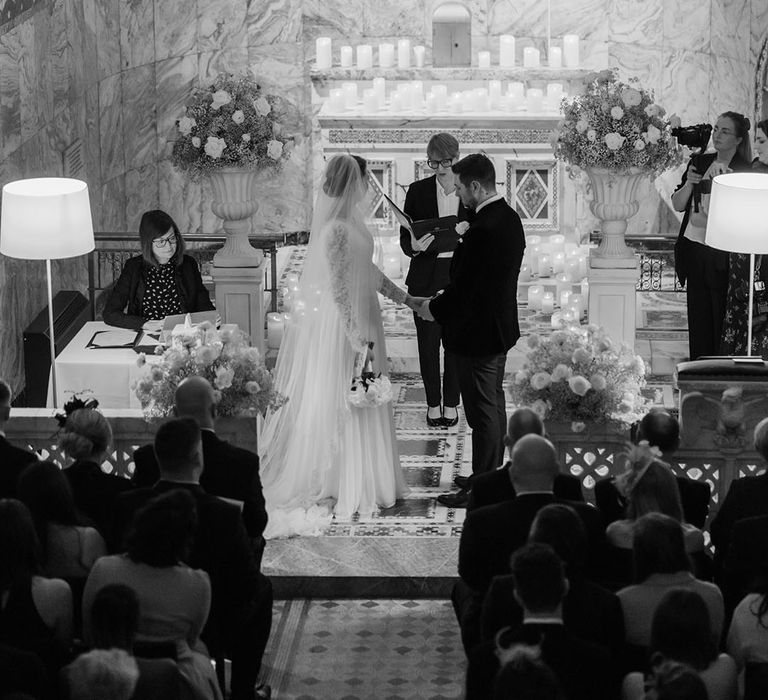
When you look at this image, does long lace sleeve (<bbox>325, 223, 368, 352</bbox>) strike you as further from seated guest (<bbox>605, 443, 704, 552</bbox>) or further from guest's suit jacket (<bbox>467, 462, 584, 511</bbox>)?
seated guest (<bbox>605, 443, 704, 552</bbox>)

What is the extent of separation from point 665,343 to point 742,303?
2.24 meters

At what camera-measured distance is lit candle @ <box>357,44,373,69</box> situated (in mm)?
15164

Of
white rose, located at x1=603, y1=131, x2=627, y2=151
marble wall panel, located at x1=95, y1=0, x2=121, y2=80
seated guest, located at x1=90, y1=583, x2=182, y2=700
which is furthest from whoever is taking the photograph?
marble wall panel, located at x1=95, y1=0, x2=121, y2=80

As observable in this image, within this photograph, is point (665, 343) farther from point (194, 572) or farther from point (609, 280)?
point (194, 572)

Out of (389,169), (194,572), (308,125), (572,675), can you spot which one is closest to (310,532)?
(194,572)

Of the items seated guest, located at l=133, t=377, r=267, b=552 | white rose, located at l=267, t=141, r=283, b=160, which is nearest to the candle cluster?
white rose, located at l=267, t=141, r=283, b=160

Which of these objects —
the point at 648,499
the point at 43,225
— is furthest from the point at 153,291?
the point at 648,499

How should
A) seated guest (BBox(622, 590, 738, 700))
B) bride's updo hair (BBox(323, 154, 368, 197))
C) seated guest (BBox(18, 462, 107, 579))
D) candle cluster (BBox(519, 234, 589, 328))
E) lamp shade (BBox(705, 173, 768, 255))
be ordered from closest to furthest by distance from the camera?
1. seated guest (BBox(622, 590, 738, 700))
2. seated guest (BBox(18, 462, 107, 579))
3. lamp shade (BBox(705, 173, 768, 255))
4. bride's updo hair (BBox(323, 154, 368, 197))
5. candle cluster (BBox(519, 234, 589, 328))

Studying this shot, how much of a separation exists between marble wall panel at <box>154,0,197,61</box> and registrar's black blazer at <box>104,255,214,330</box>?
20.1 ft

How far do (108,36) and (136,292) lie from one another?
562cm

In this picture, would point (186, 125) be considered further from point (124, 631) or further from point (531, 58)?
point (124, 631)

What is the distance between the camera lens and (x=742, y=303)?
9.73m

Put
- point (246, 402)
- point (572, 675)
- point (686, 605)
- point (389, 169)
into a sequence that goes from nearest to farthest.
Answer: point (686, 605)
point (572, 675)
point (246, 402)
point (389, 169)

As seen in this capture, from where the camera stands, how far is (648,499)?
5629 mm
